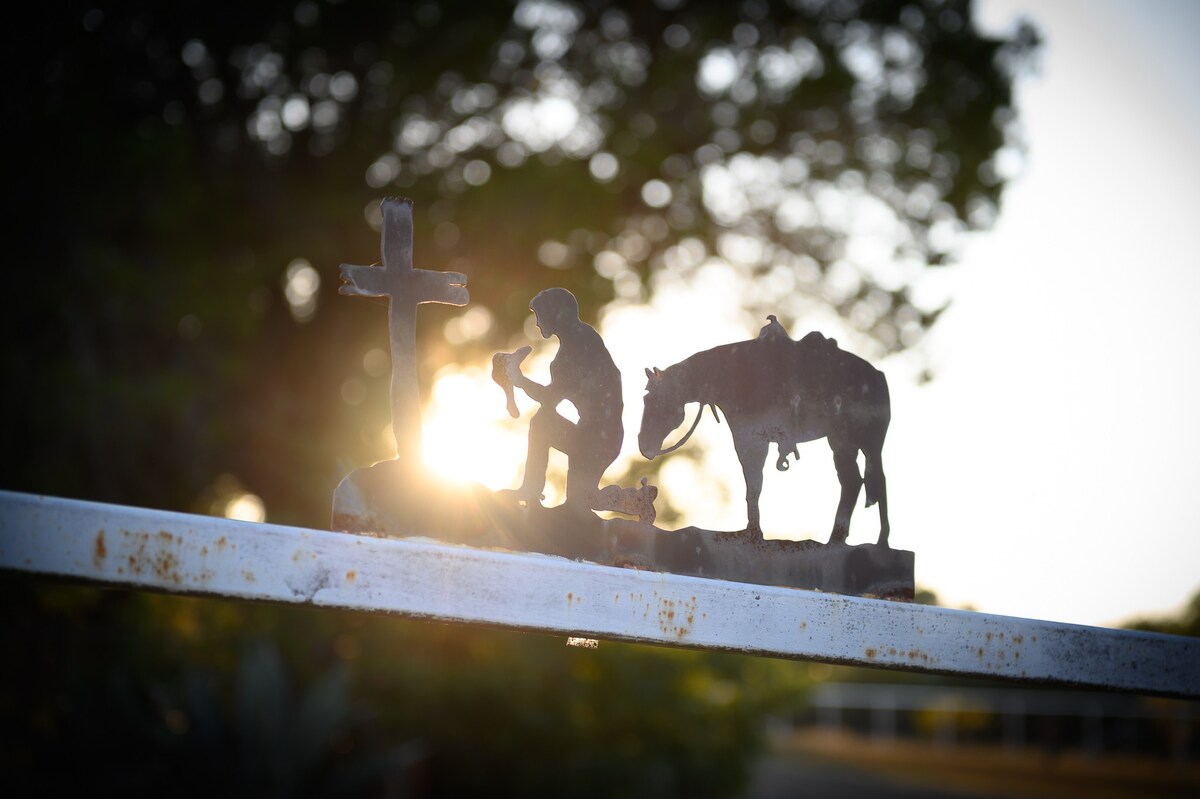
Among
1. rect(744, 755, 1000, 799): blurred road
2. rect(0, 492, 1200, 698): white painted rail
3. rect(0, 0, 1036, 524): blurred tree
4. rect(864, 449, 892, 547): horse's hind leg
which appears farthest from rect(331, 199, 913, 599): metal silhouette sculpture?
rect(744, 755, 1000, 799): blurred road

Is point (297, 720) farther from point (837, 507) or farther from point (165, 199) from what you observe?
point (837, 507)

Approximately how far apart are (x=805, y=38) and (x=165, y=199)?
6.05m

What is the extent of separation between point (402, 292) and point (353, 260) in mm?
5845

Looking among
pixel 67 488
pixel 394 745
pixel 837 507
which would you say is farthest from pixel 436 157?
pixel 837 507

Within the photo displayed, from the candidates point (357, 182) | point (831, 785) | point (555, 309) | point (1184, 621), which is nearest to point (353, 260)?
point (357, 182)

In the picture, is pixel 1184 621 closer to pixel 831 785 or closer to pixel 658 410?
pixel 831 785

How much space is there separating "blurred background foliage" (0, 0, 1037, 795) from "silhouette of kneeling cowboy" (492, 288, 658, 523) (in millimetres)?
5021

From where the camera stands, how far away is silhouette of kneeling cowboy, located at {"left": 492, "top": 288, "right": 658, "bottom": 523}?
2541mm

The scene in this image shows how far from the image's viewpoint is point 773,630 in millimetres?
2348

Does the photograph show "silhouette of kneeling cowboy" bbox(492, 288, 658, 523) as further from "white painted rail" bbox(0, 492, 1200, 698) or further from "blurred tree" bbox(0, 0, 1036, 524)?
"blurred tree" bbox(0, 0, 1036, 524)

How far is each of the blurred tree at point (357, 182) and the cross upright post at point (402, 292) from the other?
4.85 meters

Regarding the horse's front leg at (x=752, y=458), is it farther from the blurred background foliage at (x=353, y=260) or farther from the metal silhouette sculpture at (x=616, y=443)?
the blurred background foliage at (x=353, y=260)

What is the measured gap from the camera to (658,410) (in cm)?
274

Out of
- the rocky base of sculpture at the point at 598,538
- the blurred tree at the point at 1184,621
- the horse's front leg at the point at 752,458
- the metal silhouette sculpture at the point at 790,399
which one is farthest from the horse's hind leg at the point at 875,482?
the blurred tree at the point at 1184,621
